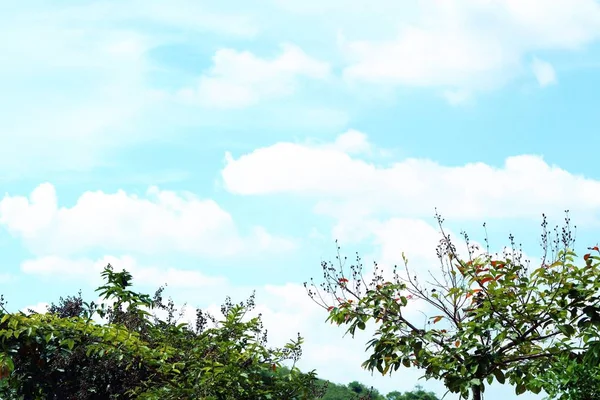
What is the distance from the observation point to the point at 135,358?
27.5 feet

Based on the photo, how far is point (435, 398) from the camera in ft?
50.0

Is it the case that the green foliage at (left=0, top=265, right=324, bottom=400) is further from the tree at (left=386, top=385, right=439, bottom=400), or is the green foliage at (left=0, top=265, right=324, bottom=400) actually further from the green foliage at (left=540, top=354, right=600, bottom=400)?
the tree at (left=386, top=385, right=439, bottom=400)

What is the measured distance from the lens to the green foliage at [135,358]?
25.5ft

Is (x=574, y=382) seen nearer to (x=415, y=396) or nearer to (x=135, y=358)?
(x=135, y=358)

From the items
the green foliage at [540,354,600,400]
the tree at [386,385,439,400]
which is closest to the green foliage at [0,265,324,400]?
the green foliage at [540,354,600,400]

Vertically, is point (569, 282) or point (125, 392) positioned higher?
point (569, 282)

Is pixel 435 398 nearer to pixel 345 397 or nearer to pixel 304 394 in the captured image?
pixel 345 397

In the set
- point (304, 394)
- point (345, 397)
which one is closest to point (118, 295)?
point (304, 394)

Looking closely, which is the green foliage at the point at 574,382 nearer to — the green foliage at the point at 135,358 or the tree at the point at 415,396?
the green foliage at the point at 135,358

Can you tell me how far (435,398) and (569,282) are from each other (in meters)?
9.23

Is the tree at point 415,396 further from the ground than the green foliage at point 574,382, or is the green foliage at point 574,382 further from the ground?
the tree at point 415,396

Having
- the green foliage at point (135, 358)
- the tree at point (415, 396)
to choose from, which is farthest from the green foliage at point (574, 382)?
the tree at point (415, 396)

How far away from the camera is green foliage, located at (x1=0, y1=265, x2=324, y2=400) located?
779cm

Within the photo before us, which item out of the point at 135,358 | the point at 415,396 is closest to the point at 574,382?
the point at 135,358
